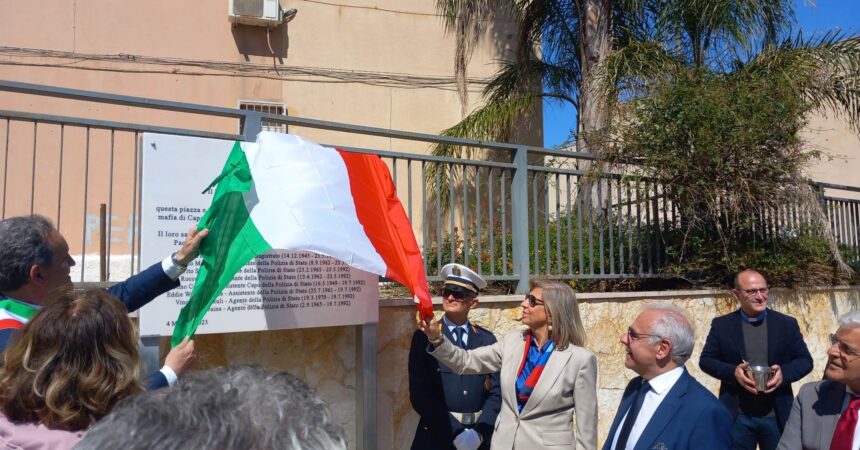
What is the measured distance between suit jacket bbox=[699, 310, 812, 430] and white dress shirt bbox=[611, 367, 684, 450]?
200 cm

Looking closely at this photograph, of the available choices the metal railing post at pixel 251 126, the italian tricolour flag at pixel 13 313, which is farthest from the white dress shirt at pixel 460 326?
the italian tricolour flag at pixel 13 313

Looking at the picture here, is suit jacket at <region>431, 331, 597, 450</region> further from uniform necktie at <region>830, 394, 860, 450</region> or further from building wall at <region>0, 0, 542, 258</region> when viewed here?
building wall at <region>0, 0, 542, 258</region>

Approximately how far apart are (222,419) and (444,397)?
3077mm

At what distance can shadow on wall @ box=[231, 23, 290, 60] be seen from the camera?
421 inches

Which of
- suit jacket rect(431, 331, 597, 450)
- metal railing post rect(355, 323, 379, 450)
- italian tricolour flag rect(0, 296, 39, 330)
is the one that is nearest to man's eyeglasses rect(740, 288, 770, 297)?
suit jacket rect(431, 331, 597, 450)

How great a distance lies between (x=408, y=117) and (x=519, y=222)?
19.8ft

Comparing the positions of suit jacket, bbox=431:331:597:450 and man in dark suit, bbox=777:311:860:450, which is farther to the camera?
suit jacket, bbox=431:331:597:450

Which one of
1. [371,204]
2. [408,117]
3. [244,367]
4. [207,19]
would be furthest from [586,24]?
[244,367]

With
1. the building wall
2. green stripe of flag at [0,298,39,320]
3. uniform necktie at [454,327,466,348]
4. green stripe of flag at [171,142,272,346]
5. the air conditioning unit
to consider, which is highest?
the air conditioning unit

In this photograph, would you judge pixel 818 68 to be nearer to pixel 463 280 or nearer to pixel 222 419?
pixel 463 280

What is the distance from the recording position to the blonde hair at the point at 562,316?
12.8 feet

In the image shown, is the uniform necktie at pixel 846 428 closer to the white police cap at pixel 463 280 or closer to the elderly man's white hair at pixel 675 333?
the elderly man's white hair at pixel 675 333

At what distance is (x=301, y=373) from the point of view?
4535 millimetres

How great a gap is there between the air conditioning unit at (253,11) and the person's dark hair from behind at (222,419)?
993 centimetres
